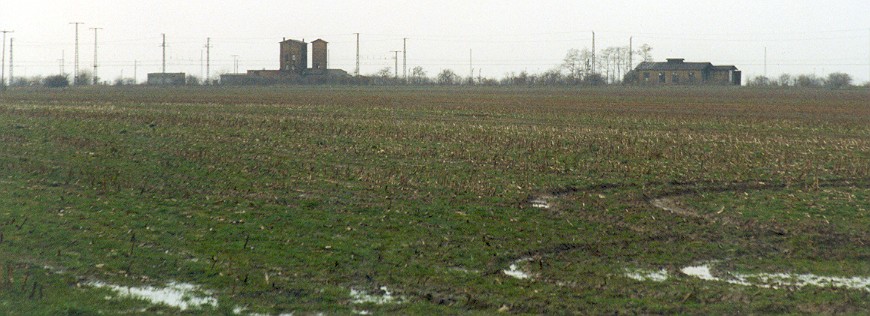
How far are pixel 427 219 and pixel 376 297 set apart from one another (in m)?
4.52

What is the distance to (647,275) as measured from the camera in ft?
34.6

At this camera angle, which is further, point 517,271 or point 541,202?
point 541,202

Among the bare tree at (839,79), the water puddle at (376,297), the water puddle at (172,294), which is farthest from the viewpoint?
the bare tree at (839,79)

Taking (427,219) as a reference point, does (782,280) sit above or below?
below

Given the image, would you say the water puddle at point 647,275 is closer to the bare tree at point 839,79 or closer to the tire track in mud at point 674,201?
the tire track in mud at point 674,201

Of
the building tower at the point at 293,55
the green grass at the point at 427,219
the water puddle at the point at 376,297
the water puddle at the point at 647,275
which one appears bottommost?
the water puddle at the point at 376,297

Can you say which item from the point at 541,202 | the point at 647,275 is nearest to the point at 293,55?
the point at 541,202

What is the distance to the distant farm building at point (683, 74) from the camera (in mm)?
129125

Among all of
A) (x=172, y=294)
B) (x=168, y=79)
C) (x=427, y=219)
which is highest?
(x=168, y=79)

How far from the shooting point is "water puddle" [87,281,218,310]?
9.15m

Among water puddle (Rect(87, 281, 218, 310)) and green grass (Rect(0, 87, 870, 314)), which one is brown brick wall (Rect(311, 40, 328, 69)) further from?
water puddle (Rect(87, 281, 218, 310))

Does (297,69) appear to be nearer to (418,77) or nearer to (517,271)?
(418,77)

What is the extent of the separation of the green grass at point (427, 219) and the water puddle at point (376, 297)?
5.9 inches

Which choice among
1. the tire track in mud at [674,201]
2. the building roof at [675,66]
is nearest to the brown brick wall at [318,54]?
the building roof at [675,66]
